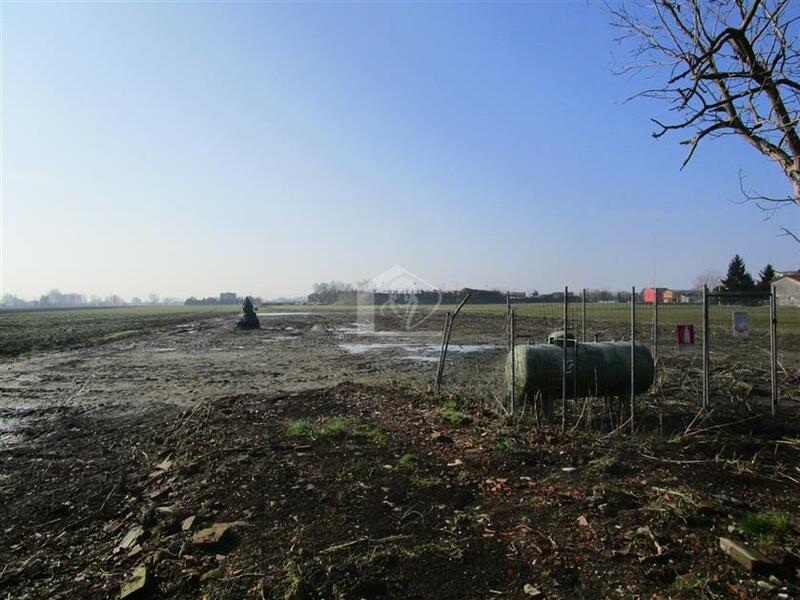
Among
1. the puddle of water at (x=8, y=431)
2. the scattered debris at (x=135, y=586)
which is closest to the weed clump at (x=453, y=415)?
the scattered debris at (x=135, y=586)

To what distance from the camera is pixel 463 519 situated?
495cm

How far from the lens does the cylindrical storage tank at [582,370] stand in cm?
906

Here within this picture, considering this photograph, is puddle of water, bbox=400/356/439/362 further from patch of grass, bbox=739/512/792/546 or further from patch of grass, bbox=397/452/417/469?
patch of grass, bbox=739/512/792/546

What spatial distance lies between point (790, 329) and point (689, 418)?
28751 millimetres

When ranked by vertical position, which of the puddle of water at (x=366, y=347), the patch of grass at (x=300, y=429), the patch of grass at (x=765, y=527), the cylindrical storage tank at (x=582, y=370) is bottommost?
the puddle of water at (x=366, y=347)

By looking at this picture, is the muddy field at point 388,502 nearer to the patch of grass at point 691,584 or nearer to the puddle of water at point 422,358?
the patch of grass at point 691,584

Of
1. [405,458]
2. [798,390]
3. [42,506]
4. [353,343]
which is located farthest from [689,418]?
[353,343]

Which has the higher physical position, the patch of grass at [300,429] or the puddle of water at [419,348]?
the patch of grass at [300,429]

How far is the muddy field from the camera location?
4.02 meters

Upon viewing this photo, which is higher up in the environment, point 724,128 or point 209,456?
point 724,128

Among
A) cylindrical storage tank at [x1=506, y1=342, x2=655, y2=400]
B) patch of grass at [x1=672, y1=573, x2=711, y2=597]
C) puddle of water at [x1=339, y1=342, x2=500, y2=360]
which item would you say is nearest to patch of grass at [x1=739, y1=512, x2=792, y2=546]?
patch of grass at [x1=672, y1=573, x2=711, y2=597]

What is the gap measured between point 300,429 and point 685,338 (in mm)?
5999

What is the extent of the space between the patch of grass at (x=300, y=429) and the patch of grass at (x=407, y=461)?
68.2 inches

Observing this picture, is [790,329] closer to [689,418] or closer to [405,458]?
[689,418]
